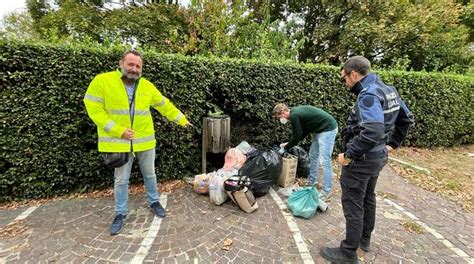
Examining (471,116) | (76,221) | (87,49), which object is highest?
(87,49)

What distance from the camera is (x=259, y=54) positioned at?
277 inches

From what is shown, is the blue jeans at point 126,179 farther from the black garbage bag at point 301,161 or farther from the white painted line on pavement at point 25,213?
the black garbage bag at point 301,161

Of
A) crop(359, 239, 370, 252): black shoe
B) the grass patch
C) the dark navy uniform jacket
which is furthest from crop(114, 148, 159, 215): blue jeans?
the grass patch

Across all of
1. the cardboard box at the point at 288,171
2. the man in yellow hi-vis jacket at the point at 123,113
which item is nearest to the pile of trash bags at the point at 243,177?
the cardboard box at the point at 288,171

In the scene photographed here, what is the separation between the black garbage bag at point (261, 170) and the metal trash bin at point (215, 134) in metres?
0.62

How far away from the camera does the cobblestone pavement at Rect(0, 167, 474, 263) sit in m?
2.70

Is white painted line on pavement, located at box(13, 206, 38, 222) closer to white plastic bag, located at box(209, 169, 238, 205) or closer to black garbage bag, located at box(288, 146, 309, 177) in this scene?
white plastic bag, located at box(209, 169, 238, 205)

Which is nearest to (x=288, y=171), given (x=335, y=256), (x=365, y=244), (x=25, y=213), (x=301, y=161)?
(x=301, y=161)

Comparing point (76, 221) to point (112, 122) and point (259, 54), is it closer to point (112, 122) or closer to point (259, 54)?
point (112, 122)

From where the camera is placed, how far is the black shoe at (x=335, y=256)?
8.38 ft

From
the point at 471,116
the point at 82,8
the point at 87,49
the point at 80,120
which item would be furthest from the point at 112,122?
the point at 82,8

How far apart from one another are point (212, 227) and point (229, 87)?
8.59 ft

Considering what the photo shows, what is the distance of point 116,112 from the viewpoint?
2850mm

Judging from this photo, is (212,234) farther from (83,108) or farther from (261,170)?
(83,108)
